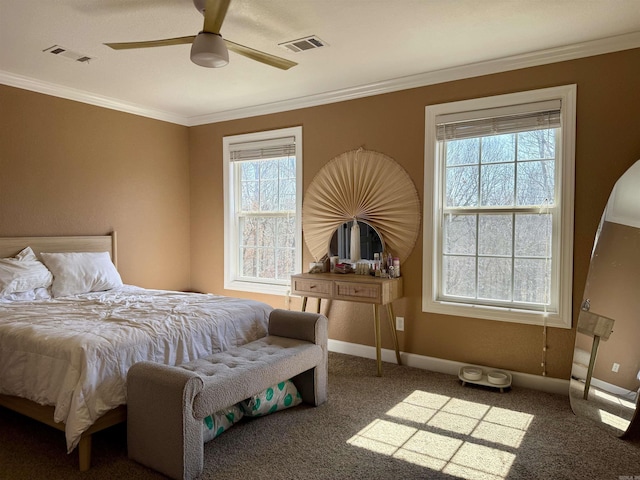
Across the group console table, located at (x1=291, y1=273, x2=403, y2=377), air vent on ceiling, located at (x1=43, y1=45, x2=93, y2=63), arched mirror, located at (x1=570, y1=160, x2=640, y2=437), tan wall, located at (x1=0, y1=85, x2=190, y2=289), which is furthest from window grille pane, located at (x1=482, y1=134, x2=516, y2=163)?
tan wall, located at (x1=0, y1=85, x2=190, y2=289)

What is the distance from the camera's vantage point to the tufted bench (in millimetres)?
2123

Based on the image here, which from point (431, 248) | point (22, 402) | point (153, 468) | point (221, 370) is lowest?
point (153, 468)

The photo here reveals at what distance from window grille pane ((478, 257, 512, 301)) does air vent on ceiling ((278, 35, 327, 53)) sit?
6.85 ft

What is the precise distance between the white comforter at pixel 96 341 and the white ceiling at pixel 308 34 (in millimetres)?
1844

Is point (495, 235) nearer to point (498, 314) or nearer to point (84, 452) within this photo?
point (498, 314)

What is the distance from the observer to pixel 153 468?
89.0 inches

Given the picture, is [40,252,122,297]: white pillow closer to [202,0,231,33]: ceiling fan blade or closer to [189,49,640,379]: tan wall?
[189,49,640,379]: tan wall

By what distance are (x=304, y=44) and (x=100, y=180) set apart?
103 inches

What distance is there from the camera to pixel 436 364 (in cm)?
382

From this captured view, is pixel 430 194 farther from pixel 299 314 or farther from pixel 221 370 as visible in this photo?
pixel 221 370

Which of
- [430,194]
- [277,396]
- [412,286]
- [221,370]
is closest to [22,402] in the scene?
[221,370]

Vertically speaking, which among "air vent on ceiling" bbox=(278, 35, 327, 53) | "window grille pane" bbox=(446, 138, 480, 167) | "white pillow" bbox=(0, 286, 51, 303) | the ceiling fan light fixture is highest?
"air vent on ceiling" bbox=(278, 35, 327, 53)

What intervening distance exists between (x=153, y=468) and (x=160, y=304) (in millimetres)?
1307

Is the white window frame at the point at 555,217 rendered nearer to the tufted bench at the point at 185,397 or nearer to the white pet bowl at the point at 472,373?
the white pet bowl at the point at 472,373
